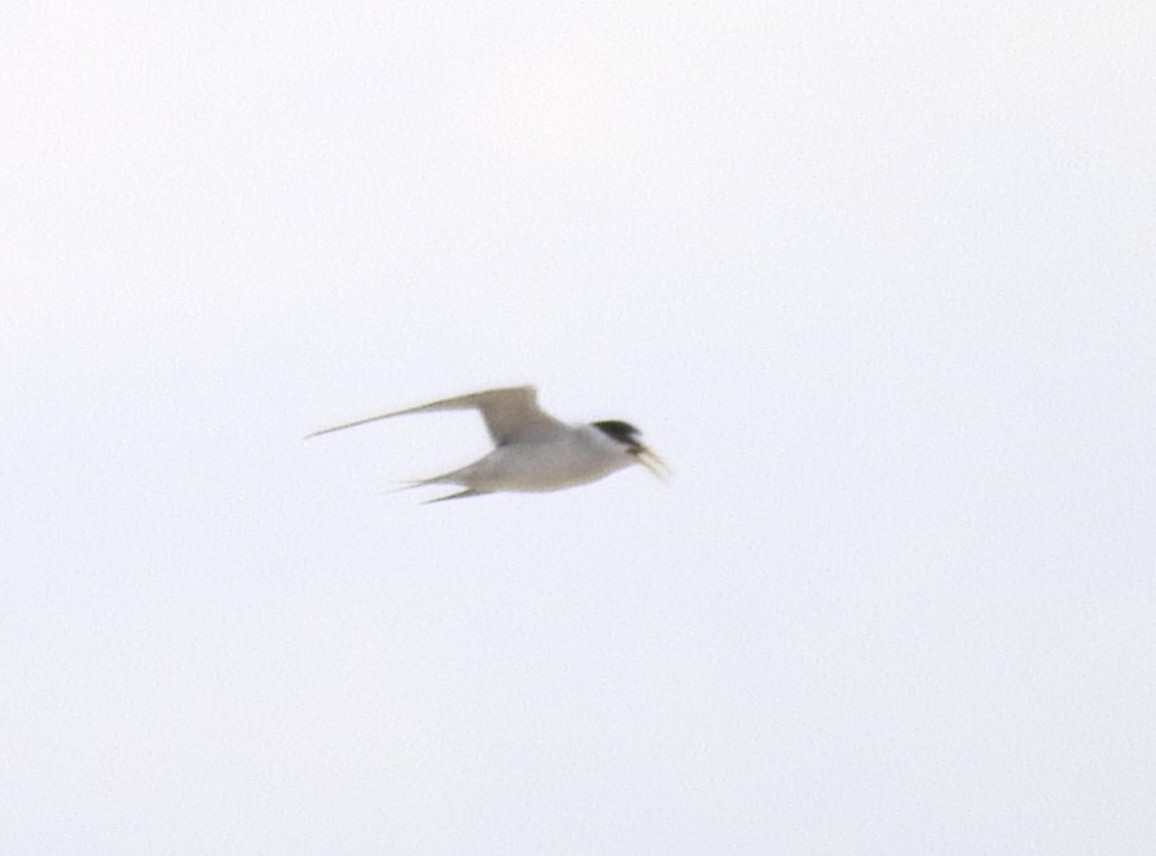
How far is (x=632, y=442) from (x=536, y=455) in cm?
87

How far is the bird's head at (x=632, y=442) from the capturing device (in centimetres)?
1857

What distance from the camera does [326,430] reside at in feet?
48.5

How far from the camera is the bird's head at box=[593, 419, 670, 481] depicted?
18.6 meters

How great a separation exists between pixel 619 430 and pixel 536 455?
3.01ft

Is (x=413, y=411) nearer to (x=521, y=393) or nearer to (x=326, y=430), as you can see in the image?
(x=326, y=430)

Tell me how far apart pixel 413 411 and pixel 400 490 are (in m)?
2.13

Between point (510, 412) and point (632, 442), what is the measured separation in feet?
3.78

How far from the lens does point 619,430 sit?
1892 cm

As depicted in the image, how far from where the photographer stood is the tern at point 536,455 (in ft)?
59.8

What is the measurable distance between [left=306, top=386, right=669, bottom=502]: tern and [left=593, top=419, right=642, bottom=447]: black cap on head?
0.05 m

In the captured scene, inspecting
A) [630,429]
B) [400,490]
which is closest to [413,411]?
[400,490]

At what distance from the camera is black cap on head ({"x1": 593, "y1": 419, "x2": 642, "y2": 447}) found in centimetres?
1875

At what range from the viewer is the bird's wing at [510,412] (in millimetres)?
17688

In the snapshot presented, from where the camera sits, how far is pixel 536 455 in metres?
18.3
